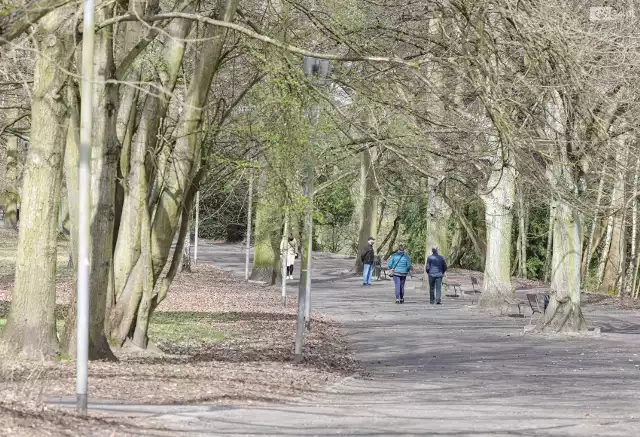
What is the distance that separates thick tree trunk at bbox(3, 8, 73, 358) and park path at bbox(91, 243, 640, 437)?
3710 mm

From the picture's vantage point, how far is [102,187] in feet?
55.3

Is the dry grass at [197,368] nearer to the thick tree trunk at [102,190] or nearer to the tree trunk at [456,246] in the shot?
the thick tree trunk at [102,190]

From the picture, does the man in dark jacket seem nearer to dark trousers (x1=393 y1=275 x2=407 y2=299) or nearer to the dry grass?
dark trousers (x1=393 y1=275 x2=407 y2=299)

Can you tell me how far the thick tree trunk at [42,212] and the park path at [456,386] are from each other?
3710 mm

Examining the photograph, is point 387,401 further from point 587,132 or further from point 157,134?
point 587,132

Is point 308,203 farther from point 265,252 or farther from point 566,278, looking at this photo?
point 265,252

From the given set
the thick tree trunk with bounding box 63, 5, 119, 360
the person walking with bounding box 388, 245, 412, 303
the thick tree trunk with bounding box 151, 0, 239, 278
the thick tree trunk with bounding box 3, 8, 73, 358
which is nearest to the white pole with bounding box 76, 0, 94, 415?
the thick tree trunk with bounding box 3, 8, 73, 358

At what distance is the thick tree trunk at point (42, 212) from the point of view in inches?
600

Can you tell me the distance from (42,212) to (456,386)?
20.1 feet

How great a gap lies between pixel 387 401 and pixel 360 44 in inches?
227

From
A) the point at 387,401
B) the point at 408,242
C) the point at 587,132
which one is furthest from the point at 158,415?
the point at 408,242

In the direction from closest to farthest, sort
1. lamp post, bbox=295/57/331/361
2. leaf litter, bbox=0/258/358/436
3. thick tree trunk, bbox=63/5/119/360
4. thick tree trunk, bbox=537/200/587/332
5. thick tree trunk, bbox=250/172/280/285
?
leaf litter, bbox=0/258/358/436 < thick tree trunk, bbox=63/5/119/360 < lamp post, bbox=295/57/331/361 < thick tree trunk, bbox=537/200/587/332 < thick tree trunk, bbox=250/172/280/285

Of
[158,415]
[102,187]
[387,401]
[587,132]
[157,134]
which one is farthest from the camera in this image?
[587,132]

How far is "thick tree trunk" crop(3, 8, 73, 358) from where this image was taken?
1523 cm
